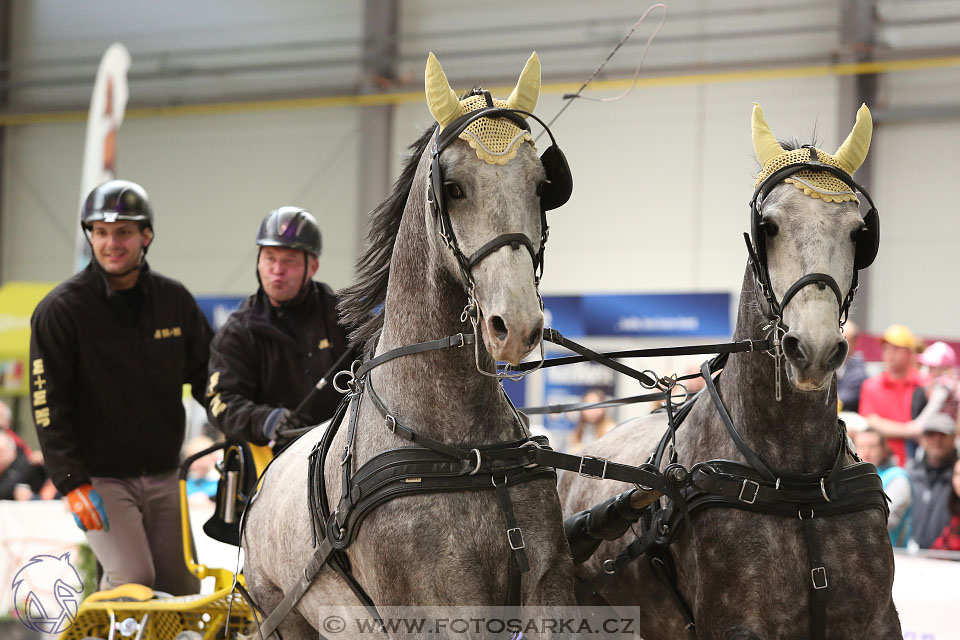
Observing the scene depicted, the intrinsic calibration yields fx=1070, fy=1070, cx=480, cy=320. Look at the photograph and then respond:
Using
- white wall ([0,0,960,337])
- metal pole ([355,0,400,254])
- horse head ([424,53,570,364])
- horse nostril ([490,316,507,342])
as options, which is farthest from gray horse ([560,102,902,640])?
metal pole ([355,0,400,254])

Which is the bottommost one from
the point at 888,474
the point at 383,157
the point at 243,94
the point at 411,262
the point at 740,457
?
the point at 888,474

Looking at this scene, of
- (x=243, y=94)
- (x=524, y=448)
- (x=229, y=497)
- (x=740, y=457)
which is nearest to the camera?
(x=524, y=448)

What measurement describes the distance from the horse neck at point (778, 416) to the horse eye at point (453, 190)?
1.04m

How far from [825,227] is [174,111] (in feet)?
51.7

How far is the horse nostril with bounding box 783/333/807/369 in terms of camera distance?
291 centimetres

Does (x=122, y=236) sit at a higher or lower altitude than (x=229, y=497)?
higher

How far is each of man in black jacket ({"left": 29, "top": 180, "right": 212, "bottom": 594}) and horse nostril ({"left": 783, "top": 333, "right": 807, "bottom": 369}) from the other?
2973 millimetres

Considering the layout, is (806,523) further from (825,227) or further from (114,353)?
(114,353)

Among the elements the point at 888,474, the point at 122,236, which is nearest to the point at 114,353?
the point at 122,236

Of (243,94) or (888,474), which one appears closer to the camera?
(888,474)

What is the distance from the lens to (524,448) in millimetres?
3000

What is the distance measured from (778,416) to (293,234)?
7.66 ft

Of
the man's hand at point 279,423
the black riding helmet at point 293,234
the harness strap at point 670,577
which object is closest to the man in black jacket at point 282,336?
the black riding helmet at point 293,234

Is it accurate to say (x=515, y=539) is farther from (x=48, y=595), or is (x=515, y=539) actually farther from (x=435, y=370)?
(x=48, y=595)
